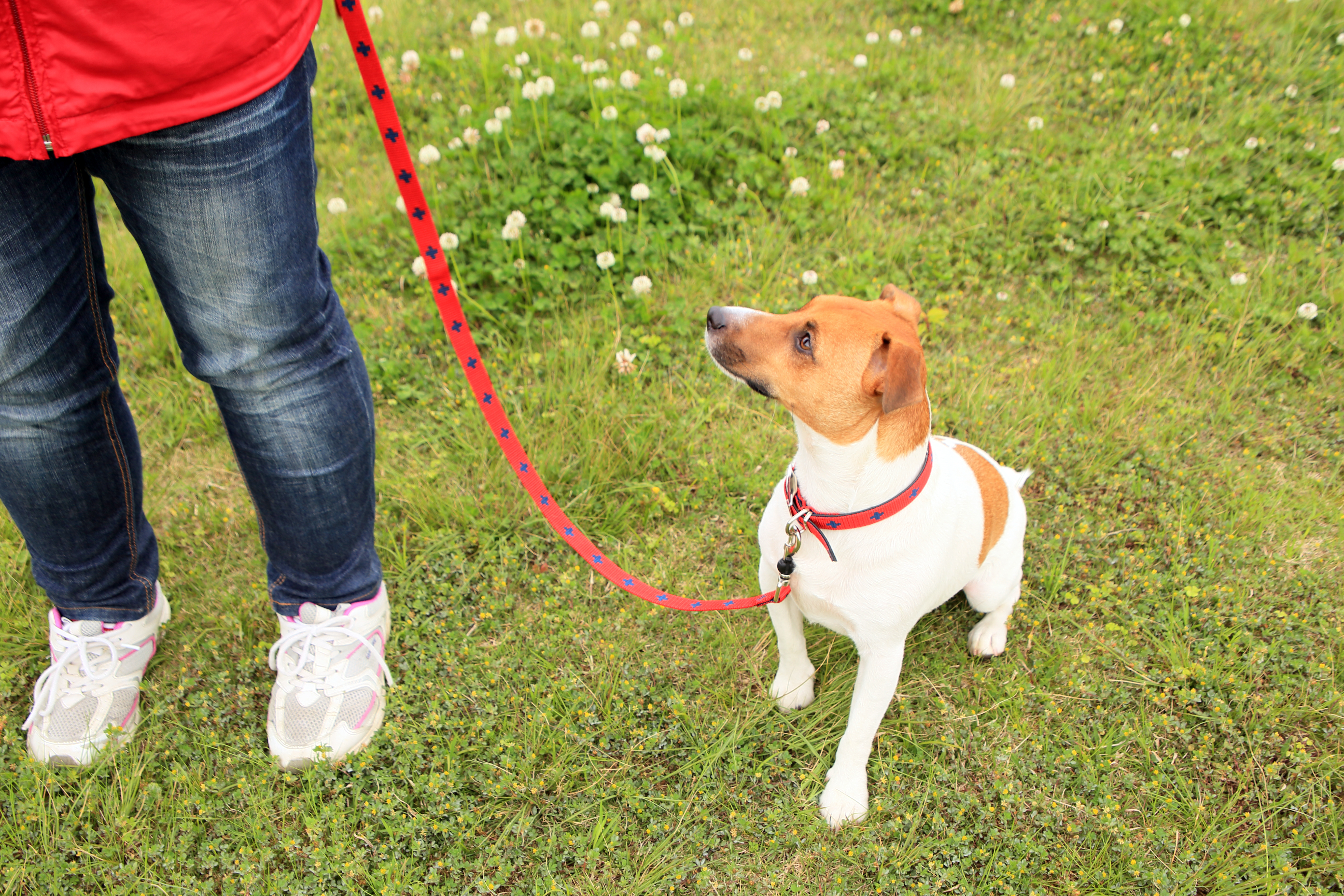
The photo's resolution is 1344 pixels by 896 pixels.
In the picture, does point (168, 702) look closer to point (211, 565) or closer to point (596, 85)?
point (211, 565)

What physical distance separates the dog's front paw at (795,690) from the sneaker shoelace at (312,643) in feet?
4.48

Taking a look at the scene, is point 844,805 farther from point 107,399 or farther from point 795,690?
point 107,399

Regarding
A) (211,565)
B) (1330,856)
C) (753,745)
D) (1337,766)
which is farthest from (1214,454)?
(211,565)

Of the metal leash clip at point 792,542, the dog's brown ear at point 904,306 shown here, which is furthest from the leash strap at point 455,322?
the dog's brown ear at point 904,306

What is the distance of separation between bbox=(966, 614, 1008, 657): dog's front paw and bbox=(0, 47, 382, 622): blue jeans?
210cm

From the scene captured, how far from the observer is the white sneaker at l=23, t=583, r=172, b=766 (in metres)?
2.50

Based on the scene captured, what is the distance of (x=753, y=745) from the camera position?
8.75ft

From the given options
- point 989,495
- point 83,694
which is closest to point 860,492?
point 989,495

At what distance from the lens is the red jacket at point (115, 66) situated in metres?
1.58

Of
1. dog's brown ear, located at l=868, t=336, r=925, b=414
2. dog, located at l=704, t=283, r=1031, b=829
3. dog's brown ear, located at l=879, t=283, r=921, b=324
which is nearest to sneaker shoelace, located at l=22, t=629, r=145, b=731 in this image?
dog, located at l=704, t=283, r=1031, b=829

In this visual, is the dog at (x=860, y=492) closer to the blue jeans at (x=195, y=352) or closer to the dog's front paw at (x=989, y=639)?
the dog's front paw at (x=989, y=639)

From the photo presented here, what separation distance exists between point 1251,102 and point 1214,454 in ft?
8.60

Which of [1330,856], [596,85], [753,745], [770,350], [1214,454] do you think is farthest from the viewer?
[596,85]

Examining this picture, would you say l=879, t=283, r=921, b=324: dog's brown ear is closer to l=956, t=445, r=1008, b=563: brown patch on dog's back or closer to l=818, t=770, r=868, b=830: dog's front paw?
l=956, t=445, r=1008, b=563: brown patch on dog's back
